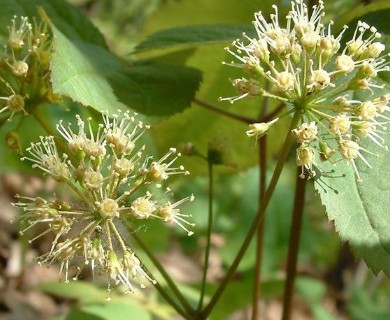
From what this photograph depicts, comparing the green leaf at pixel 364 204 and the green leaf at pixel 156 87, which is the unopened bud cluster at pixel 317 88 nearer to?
the green leaf at pixel 364 204

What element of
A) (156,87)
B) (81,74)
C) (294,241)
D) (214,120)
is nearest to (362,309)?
(214,120)

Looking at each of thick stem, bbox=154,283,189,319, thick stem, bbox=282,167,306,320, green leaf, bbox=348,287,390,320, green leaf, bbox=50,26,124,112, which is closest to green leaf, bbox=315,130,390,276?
thick stem, bbox=282,167,306,320

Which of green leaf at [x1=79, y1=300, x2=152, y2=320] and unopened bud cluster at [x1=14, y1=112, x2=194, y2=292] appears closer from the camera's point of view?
unopened bud cluster at [x1=14, y1=112, x2=194, y2=292]

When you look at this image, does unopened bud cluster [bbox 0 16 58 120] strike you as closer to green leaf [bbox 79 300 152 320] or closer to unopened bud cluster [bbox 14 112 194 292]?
unopened bud cluster [bbox 14 112 194 292]

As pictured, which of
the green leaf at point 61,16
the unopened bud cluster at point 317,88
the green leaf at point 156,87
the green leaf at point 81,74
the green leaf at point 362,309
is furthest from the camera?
the green leaf at point 362,309

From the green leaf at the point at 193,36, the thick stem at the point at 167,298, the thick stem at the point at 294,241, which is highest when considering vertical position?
the green leaf at the point at 193,36

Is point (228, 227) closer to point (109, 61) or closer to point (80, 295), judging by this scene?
point (80, 295)

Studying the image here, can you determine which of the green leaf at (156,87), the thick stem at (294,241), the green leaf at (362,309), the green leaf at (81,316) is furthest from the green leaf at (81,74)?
the green leaf at (362,309)
